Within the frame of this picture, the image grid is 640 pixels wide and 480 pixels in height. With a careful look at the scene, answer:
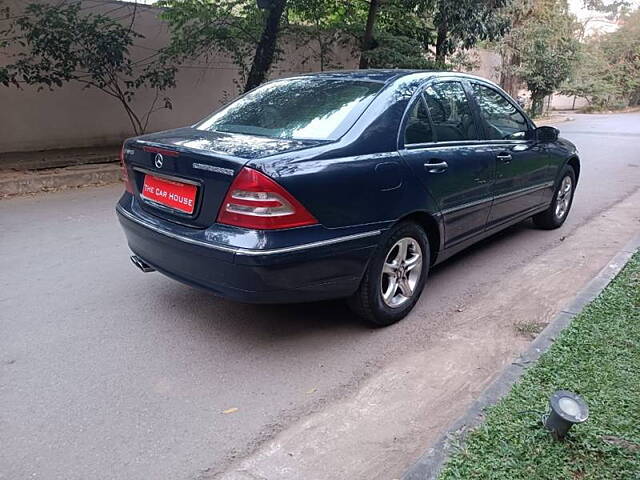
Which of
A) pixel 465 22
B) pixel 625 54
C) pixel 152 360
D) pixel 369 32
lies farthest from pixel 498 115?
pixel 625 54

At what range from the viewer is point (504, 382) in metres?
2.98

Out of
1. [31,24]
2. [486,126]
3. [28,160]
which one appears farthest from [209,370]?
[31,24]

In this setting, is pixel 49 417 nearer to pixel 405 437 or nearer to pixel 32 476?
pixel 32 476

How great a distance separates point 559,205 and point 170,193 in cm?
464

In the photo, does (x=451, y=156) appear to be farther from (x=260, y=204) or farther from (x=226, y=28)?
(x=226, y=28)

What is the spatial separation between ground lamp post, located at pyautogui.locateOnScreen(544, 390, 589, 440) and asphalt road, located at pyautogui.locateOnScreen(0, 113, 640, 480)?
1.08 m

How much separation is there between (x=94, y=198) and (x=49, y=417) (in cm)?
524

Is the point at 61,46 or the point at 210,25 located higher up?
the point at 210,25

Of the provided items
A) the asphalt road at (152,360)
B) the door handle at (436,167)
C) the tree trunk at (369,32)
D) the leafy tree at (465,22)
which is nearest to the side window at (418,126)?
the door handle at (436,167)

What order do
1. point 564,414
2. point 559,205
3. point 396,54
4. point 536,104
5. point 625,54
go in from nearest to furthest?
point 564,414 → point 559,205 → point 396,54 → point 536,104 → point 625,54

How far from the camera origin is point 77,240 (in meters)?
5.57

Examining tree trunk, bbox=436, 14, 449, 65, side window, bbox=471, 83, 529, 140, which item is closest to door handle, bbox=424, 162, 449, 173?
side window, bbox=471, 83, 529, 140

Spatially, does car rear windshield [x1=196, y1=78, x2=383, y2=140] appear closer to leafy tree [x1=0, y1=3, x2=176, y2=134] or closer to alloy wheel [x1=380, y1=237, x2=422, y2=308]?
alloy wheel [x1=380, y1=237, x2=422, y2=308]

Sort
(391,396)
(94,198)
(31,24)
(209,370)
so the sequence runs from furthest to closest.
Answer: (31,24) < (94,198) < (209,370) < (391,396)
